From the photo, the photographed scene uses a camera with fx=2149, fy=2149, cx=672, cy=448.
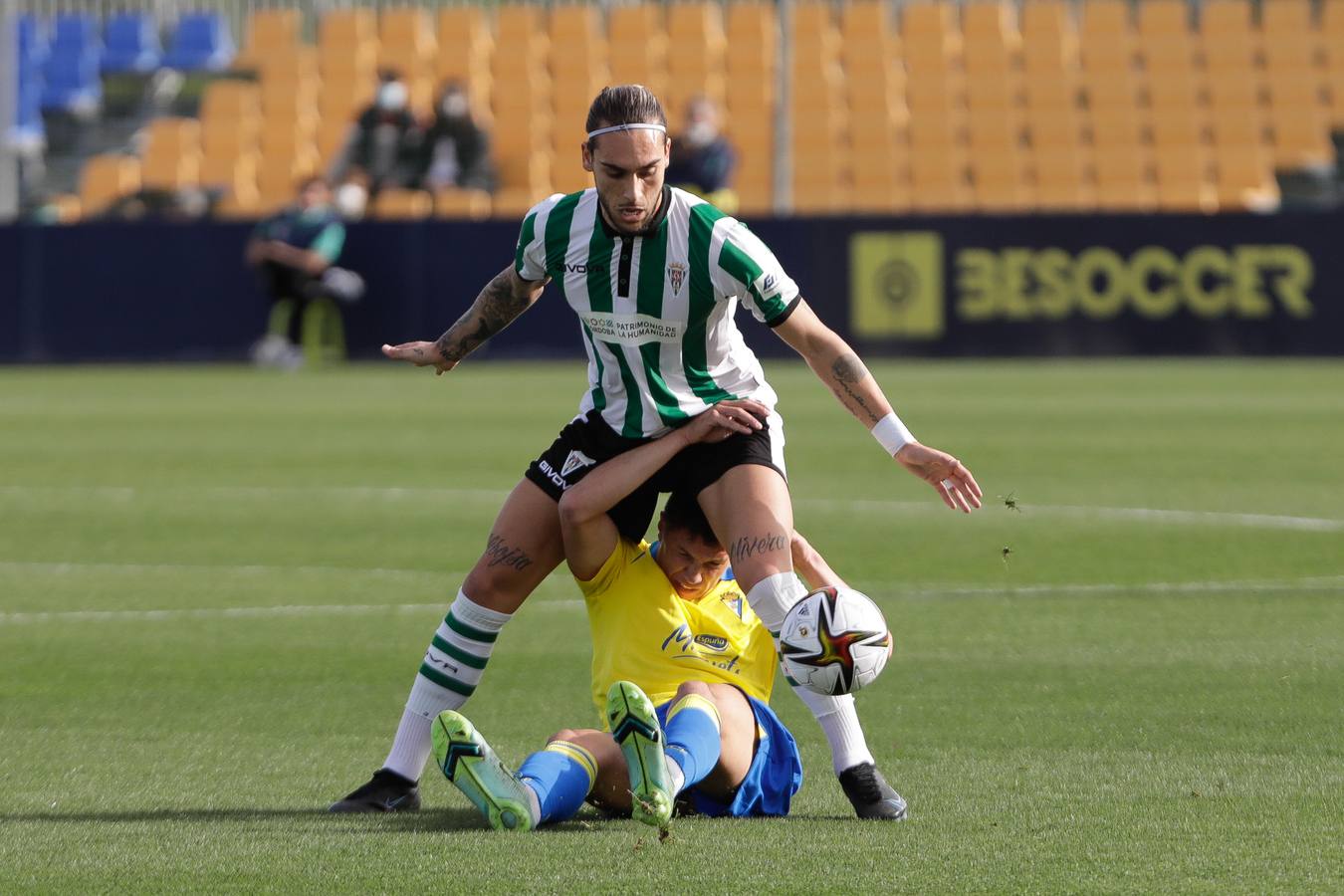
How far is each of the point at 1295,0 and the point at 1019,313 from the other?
9.32 m

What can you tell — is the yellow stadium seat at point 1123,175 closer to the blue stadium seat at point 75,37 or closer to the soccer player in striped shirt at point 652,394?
the blue stadium seat at point 75,37

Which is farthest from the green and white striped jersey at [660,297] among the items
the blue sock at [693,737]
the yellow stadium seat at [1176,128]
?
the yellow stadium seat at [1176,128]

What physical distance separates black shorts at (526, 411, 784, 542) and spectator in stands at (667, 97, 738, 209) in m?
20.0

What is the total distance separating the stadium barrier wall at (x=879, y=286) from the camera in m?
25.0

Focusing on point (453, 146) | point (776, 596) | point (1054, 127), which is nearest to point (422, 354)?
point (776, 596)

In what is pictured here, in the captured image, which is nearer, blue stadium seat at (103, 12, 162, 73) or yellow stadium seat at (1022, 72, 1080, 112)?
yellow stadium seat at (1022, 72, 1080, 112)

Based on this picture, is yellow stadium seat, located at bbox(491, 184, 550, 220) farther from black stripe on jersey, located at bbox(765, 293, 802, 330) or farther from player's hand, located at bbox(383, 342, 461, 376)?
black stripe on jersey, located at bbox(765, 293, 802, 330)

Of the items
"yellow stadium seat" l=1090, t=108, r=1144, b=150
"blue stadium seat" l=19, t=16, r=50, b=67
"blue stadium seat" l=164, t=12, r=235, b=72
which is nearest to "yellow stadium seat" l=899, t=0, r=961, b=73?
"yellow stadium seat" l=1090, t=108, r=1144, b=150

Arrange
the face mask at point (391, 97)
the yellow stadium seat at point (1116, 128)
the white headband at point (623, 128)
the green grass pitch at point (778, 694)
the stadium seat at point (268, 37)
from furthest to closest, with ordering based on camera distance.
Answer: the stadium seat at point (268, 37) < the yellow stadium seat at point (1116, 128) < the face mask at point (391, 97) < the white headband at point (623, 128) < the green grass pitch at point (778, 694)

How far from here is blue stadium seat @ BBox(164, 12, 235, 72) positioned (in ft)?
109

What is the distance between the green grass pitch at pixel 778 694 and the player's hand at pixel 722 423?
100 centimetres

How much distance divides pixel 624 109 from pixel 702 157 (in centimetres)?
2043

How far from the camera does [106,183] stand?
3048 centimetres

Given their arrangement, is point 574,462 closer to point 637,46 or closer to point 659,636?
point 659,636
